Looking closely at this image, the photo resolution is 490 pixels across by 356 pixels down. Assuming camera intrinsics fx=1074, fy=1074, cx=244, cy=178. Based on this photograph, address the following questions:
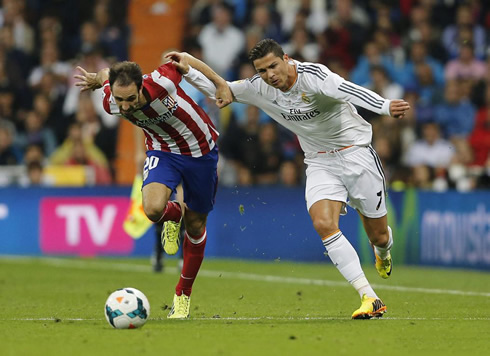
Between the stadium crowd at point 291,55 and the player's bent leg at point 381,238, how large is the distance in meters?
5.08

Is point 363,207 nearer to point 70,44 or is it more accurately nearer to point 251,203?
point 251,203

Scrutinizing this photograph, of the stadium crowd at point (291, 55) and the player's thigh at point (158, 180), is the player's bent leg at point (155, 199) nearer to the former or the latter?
the player's thigh at point (158, 180)

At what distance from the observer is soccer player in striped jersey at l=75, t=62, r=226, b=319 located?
338 inches

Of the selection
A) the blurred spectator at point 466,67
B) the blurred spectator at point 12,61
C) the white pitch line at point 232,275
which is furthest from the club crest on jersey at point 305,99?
the blurred spectator at point 12,61

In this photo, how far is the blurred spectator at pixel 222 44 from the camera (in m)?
18.4

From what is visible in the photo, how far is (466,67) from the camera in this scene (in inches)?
664

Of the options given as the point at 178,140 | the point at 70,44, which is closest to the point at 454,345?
the point at 178,140

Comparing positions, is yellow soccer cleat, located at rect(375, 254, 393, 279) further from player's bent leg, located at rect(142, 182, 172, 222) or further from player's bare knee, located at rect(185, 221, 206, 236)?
player's bent leg, located at rect(142, 182, 172, 222)

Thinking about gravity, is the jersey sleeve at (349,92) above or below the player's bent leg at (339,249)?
above

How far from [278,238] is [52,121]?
5418mm

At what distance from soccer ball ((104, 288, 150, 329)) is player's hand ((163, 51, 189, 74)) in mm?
2008

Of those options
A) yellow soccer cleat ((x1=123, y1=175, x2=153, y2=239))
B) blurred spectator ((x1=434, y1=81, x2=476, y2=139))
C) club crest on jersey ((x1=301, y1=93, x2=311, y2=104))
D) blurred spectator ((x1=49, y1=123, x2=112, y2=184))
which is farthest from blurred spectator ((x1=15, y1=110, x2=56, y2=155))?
club crest on jersey ((x1=301, y1=93, x2=311, y2=104))

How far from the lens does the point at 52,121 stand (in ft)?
63.2

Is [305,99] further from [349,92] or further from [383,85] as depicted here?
[383,85]
